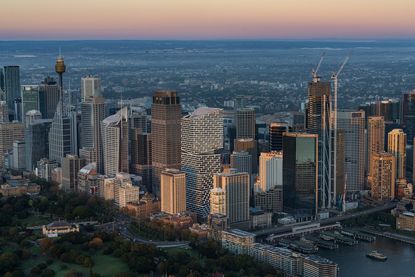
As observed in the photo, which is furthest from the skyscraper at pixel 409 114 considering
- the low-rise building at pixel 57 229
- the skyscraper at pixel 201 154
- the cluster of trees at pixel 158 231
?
the low-rise building at pixel 57 229

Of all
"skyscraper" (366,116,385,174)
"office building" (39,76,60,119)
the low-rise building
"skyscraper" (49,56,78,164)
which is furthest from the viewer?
"office building" (39,76,60,119)

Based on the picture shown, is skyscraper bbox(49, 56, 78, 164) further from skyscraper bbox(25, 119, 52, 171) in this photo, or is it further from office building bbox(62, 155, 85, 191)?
office building bbox(62, 155, 85, 191)

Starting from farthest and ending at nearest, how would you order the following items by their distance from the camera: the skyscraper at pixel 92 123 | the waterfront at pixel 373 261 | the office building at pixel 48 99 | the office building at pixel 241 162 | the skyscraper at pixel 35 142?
1. the office building at pixel 48 99
2. the skyscraper at pixel 35 142
3. the skyscraper at pixel 92 123
4. the office building at pixel 241 162
5. the waterfront at pixel 373 261

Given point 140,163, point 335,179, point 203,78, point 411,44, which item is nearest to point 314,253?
point 335,179

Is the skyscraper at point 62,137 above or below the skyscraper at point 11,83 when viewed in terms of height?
below

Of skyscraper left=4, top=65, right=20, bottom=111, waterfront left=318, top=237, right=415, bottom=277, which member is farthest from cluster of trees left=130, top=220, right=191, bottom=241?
skyscraper left=4, top=65, right=20, bottom=111

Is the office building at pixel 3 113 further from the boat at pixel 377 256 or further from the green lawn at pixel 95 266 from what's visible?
the boat at pixel 377 256
